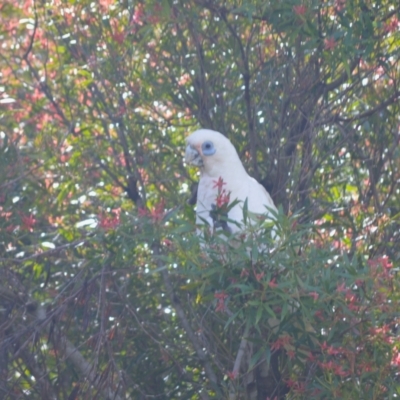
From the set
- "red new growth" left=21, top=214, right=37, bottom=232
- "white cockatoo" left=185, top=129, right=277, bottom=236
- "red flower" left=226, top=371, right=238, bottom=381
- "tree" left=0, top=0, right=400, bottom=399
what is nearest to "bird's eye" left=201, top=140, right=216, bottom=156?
"white cockatoo" left=185, top=129, right=277, bottom=236

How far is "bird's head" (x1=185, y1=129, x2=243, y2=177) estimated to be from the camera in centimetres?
Result: 384

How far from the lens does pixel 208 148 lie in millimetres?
3840

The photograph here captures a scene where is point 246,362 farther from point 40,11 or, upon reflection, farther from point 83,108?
point 40,11

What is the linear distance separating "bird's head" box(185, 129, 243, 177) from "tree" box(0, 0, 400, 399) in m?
0.16

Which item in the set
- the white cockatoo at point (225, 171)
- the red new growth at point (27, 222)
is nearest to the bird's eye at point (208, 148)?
the white cockatoo at point (225, 171)

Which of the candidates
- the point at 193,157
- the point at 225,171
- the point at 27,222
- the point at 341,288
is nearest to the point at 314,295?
the point at 341,288

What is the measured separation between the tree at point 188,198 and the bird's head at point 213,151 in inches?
6.2

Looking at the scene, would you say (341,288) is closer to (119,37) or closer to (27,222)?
(27,222)

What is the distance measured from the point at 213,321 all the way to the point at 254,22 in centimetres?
129

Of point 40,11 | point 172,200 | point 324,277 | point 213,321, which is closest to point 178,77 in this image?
point 172,200

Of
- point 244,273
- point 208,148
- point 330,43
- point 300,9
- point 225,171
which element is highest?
point 300,9

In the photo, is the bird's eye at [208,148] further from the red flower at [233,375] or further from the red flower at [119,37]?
the red flower at [233,375]

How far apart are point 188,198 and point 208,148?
1.69 feet

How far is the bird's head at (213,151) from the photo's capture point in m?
3.84
